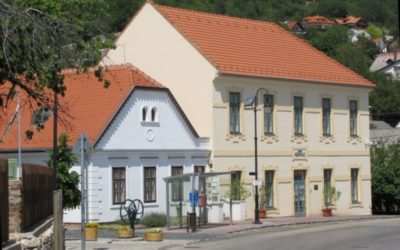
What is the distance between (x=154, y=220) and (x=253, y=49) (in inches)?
540

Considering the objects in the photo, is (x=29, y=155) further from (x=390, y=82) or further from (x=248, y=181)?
(x=390, y=82)

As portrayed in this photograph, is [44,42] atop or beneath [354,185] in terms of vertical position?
atop

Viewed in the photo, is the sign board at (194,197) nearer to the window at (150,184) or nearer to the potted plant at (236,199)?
the window at (150,184)

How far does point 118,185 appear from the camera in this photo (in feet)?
129

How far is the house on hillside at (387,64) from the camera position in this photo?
153 m

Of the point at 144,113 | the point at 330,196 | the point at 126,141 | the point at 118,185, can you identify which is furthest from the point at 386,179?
the point at 118,185

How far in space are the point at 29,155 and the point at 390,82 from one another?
86.5 m

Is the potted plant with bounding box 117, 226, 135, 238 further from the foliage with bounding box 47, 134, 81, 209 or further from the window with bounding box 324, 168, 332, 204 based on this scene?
the window with bounding box 324, 168, 332, 204

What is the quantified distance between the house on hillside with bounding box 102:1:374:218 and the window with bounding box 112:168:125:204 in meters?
5.72

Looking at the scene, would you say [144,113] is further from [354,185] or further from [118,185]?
[354,185]

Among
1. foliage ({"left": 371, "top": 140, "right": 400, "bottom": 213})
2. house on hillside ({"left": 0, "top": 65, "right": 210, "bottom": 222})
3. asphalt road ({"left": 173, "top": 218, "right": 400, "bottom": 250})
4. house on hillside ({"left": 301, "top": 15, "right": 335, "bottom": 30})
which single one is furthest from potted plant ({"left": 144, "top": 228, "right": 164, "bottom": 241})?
house on hillside ({"left": 301, "top": 15, "right": 335, "bottom": 30})

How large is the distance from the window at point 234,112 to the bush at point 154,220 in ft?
22.7

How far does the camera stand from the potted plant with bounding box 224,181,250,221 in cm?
4238

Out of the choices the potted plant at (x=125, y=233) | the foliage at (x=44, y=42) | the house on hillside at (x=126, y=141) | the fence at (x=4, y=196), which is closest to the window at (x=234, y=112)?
the house on hillside at (x=126, y=141)
